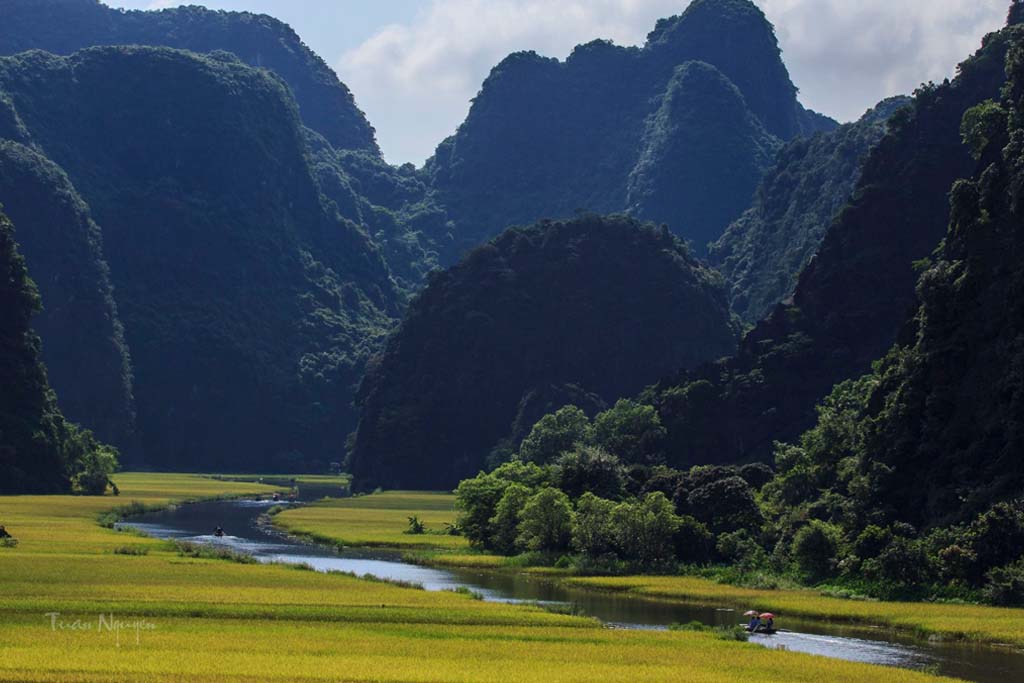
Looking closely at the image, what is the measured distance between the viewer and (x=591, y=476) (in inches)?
4279

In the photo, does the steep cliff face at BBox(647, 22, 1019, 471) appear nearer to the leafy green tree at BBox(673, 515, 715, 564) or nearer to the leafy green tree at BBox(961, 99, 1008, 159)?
the leafy green tree at BBox(961, 99, 1008, 159)

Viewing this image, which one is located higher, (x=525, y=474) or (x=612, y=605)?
(x=525, y=474)

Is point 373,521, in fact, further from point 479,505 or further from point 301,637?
point 301,637

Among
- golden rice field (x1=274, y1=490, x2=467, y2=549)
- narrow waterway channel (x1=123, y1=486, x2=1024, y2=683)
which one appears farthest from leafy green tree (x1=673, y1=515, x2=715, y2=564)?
golden rice field (x1=274, y1=490, x2=467, y2=549)

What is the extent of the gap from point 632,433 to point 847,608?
91.5 meters

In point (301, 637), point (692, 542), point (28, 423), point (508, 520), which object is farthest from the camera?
point (28, 423)

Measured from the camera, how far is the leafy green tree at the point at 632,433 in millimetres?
160625

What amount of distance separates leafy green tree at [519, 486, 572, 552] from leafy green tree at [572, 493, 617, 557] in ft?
6.71

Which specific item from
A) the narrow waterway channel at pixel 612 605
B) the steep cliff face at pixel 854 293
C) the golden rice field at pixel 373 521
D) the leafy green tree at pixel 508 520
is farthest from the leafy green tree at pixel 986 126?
the golden rice field at pixel 373 521

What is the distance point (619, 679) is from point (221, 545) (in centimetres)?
5711

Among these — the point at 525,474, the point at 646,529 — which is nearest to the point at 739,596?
the point at 646,529

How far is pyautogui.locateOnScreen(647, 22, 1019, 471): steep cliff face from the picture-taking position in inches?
6097

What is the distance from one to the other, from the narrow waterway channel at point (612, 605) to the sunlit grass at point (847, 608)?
4.31ft

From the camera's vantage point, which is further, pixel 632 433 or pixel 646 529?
pixel 632 433
